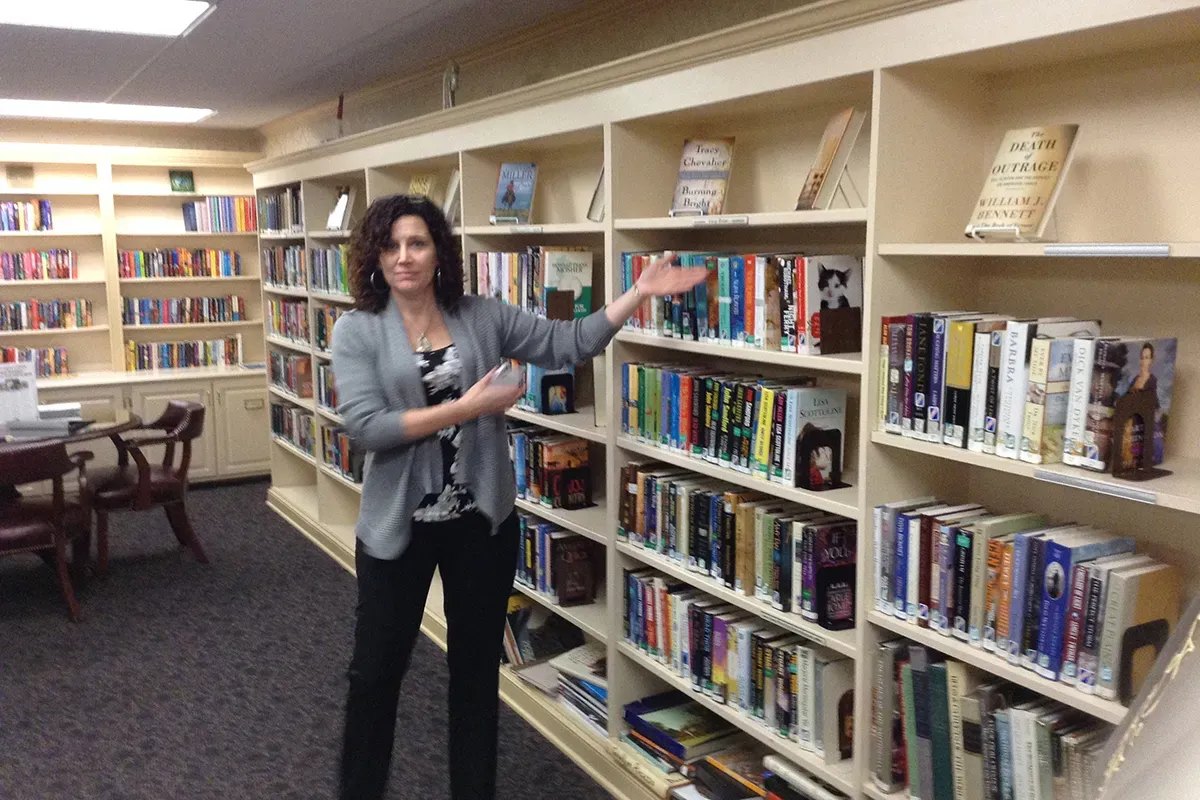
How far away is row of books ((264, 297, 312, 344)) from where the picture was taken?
502 centimetres

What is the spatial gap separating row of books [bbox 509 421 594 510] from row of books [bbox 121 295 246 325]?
4.11 m

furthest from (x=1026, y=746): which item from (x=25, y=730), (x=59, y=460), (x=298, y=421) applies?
(x=298, y=421)

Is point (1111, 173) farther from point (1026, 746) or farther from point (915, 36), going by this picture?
point (1026, 746)

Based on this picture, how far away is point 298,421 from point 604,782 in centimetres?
319

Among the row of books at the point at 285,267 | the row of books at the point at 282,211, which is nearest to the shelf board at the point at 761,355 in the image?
the row of books at the point at 285,267

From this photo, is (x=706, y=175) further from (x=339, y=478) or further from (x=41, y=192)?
(x=41, y=192)

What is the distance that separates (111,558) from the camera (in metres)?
4.69

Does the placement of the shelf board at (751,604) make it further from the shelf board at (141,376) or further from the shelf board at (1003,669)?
the shelf board at (141,376)

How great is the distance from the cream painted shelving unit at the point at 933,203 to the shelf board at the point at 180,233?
441 cm

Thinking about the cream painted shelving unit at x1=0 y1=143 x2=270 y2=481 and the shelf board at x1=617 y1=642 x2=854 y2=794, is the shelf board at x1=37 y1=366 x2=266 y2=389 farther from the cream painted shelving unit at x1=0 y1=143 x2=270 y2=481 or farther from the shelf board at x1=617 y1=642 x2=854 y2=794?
the shelf board at x1=617 y1=642 x2=854 y2=794

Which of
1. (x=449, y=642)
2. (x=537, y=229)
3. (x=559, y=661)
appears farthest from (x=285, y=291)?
(x=449, y=642)

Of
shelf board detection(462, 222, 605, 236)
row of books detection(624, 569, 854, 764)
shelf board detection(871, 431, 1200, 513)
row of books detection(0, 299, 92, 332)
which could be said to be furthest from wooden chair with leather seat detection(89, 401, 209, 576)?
shelf board detection(871, 431, 1200, 513)

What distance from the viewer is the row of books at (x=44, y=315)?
5.81 metres

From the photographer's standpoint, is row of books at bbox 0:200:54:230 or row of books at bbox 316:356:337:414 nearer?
row of books at bbox 316:356:337:414
